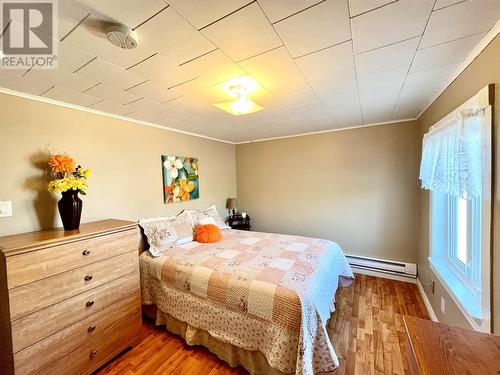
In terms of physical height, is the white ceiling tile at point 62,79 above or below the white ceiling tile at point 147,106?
below

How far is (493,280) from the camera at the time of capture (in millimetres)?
1116

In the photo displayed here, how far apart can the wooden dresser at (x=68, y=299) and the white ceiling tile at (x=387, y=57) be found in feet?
7.48

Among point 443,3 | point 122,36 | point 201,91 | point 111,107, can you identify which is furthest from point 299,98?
point 111,107

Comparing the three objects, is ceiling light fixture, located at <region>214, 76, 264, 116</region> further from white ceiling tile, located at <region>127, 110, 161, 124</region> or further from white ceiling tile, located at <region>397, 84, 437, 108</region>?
Answer: white ceiling tile, located at <region>397, 84, 437, 108</region>

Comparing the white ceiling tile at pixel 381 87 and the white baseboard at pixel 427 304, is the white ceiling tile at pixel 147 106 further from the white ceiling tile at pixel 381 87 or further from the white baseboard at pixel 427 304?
the white baseboard at pixel 427 304

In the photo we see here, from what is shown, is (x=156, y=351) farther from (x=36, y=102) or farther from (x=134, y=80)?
(x=36, y=102)

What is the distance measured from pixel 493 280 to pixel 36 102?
3.52m

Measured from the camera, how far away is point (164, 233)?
8.02 feet

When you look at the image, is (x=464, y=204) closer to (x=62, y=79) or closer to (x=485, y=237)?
(x=485, y=237)

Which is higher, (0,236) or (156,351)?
(0,236)

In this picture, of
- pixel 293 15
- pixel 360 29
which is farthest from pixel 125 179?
pixel 360 29

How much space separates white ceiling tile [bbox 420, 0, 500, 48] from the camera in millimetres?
933

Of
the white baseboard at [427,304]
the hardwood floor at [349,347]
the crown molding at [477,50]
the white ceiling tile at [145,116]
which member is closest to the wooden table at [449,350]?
the hardwood floor at [349,347]

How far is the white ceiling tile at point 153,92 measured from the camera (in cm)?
166
